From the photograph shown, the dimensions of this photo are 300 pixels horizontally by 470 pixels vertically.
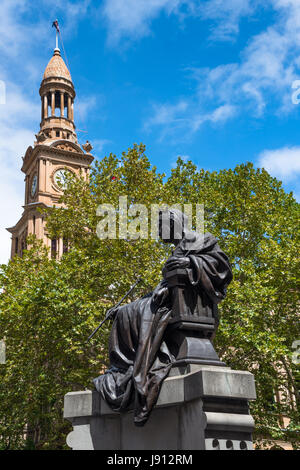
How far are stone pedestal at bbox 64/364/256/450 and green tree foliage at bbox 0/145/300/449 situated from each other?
1030 centimetres

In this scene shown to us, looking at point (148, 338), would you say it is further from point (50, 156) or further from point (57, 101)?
point (57, 101)

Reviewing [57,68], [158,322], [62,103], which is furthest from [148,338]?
[57,68]

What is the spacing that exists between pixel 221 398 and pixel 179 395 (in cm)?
51

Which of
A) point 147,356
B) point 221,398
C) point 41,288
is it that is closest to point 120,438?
point 147,356

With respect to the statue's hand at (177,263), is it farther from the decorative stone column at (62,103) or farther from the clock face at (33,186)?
the decorative stone column at (62,103)

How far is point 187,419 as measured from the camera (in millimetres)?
5691

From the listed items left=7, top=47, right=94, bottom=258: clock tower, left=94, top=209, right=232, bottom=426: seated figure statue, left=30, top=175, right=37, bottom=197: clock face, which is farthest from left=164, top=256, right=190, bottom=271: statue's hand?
left=30, top=175, right=37, bottom=197: clock face

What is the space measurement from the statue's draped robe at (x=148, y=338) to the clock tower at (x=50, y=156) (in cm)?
4174

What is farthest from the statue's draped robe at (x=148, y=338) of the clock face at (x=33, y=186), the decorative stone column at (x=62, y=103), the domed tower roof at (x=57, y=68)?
the domed tower roof at (x=57, y=68)

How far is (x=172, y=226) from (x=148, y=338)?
1775mm

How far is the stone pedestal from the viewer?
17.6 feet

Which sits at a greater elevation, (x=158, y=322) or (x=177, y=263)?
(x=177, y=263)

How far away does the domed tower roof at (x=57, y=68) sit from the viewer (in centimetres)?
6133
